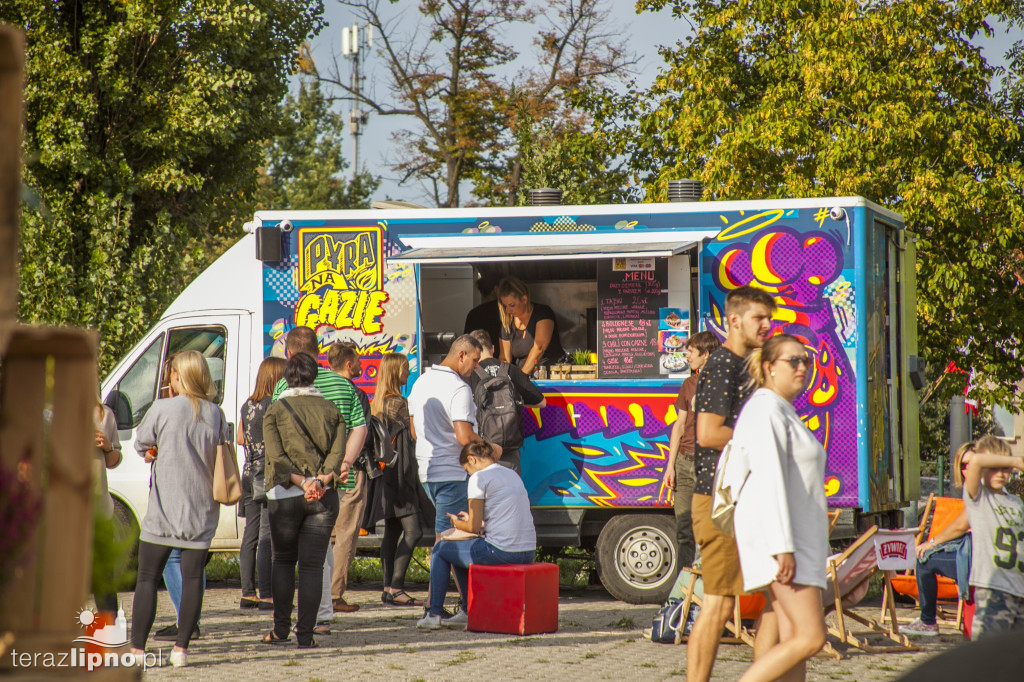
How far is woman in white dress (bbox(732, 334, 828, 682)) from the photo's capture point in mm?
4379

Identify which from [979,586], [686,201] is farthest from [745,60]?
[979,586]

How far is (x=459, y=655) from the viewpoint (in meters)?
6.86

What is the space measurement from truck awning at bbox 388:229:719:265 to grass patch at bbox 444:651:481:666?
3303 millimetres

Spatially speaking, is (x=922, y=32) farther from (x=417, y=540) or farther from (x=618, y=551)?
(x=417, y=540)

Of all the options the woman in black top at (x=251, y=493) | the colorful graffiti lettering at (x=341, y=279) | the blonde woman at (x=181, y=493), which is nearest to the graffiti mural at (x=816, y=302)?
the colorful graffiti lettering at (x=341, y=279)

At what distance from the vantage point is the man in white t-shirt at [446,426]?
8.17 metres

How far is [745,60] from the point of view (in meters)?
16.6

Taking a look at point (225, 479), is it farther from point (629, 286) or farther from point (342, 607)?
point (629, 286)

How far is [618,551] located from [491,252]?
2.66 m

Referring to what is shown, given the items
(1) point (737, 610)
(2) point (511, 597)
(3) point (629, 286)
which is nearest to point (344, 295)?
(3) point (629, 286)

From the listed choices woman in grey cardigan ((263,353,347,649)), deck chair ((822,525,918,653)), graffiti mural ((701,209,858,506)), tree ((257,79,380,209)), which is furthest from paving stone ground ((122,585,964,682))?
tree ((257,79,380,209))

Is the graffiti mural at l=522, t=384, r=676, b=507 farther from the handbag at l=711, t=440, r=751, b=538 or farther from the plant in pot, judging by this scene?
the handbag at l=711, t=440, r=751, b=538

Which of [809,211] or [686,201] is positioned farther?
[686,201]

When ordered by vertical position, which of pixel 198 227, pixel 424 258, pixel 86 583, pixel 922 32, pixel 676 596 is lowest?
pixel 676 596
